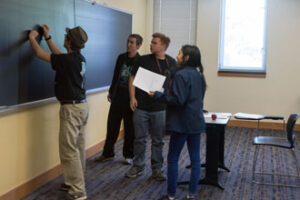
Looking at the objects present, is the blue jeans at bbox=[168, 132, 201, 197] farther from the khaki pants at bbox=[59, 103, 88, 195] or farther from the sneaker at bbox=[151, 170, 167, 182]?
the khaki pants at bbox=[59, 103, 88, 195]

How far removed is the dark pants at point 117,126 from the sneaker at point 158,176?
572mm

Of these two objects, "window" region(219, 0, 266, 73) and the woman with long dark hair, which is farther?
"window" region(219, 0, 266, 73)

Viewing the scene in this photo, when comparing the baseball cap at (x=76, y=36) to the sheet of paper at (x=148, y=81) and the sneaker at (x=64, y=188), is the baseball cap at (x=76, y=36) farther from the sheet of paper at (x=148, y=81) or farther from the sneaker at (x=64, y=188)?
the sneaker at (x=64, y=188)

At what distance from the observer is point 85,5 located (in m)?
4.25

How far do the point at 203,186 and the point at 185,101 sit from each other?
3.49 ft

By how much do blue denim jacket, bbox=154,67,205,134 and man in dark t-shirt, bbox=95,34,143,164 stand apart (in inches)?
42.4

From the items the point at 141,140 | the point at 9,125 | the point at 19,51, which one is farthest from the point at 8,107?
the point at 141,140

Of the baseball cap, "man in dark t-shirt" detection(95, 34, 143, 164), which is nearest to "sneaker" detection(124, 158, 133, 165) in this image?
"man in dark t-shirt" detection(95, 34, 143, 164)

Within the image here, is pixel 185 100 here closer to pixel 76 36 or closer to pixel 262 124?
pixel 76 36

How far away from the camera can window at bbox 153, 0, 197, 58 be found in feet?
22.0

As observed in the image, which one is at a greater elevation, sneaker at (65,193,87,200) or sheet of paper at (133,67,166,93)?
sheet of paper at (133,67,166,93)

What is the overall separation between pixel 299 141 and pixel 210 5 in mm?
2538

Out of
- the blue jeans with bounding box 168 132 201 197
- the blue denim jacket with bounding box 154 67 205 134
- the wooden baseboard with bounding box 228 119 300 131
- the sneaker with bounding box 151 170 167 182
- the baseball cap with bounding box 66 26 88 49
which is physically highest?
the baseball cap with bounding box 66 26 88 49

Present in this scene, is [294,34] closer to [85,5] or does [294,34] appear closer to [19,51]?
[85,5]
